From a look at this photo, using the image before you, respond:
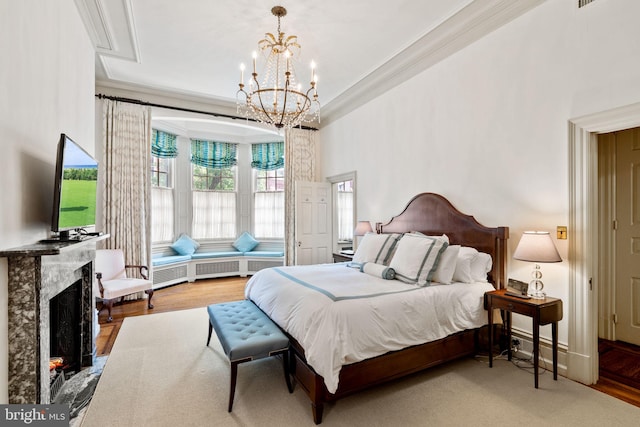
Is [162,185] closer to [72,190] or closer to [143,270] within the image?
[143,270]

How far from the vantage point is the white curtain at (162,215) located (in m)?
6.26

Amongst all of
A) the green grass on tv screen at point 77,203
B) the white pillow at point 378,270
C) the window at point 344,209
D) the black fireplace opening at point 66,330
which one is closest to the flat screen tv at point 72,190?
the green grass on tv screen at point 77,203

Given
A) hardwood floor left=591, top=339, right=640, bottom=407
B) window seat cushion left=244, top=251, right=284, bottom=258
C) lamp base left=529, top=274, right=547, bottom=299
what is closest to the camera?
hardwood floor left=591, top=339, right=640, bottom=407

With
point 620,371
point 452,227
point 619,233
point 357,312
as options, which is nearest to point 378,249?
point 452,227

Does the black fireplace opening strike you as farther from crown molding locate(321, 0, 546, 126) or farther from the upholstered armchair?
crown molding locate(321, 0, 546, 126)

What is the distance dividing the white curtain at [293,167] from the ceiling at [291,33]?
1.66 m

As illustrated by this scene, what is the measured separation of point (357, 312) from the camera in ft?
7.32

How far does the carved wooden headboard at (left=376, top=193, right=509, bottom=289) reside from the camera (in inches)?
120

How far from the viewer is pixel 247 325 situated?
263cm

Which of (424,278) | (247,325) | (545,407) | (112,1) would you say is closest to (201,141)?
(112,1)

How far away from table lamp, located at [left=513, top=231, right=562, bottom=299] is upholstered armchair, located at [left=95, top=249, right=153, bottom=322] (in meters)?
4.67

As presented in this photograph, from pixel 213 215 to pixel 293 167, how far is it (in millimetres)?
2294

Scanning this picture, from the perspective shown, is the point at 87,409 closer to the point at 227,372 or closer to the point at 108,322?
the point at 227,372

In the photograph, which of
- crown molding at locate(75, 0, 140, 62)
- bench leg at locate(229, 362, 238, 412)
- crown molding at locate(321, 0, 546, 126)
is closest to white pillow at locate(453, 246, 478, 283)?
bench leg at locate(229, 362, 238, 412)
